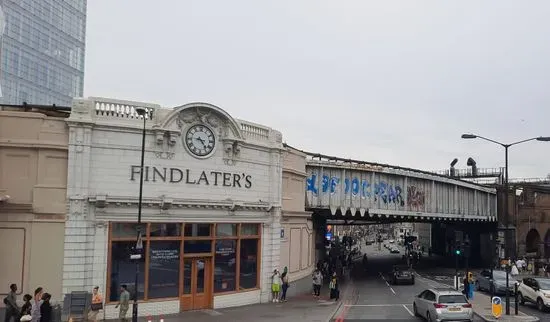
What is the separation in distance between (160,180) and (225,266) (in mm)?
5657

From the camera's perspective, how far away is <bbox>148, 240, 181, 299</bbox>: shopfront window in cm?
2527

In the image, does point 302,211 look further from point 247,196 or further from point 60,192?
point 60,192

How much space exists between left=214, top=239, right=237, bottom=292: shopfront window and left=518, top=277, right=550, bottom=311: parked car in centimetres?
1559

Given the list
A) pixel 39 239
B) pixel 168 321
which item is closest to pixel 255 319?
pixel 168 321

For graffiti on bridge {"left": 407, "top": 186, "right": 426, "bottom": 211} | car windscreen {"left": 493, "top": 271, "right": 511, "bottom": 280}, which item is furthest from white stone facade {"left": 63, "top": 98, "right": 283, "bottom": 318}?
graffiti on bridge {"left": 407, "top": 186, "right": 426, "bottom": 211}

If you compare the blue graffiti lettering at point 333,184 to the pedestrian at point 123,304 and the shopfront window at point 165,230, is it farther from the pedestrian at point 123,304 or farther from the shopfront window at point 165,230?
the pedestrian at point 123,304

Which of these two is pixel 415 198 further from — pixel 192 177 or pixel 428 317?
pixel 192 177

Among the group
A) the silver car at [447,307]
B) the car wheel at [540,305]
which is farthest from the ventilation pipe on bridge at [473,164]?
the silver car at [447,307]

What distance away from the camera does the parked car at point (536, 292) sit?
28381 millimetres

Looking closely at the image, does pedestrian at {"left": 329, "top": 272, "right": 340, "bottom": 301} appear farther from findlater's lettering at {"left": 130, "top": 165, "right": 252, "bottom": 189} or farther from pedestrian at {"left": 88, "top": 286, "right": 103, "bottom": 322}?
pedestrian at {"left": 88, "top": 286, "right": 103, "bottom": 322}

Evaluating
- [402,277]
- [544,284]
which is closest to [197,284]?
[544,284]

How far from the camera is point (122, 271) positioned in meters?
24.5

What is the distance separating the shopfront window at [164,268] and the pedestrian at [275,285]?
5914mm

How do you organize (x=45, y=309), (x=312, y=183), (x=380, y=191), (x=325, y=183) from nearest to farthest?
(x=45, y=309) → (x=312, y=183) → (x=325, y=183) → (x=380, y=191)
